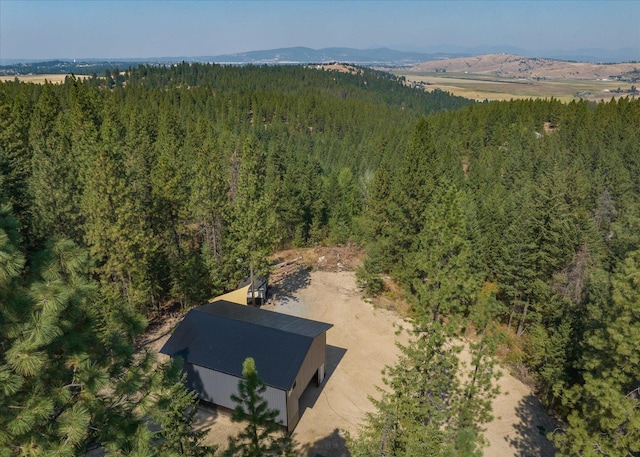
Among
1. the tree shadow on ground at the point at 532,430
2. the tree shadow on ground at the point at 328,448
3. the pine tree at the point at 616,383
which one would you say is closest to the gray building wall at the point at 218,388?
the tree shadow on ground at the point at 328,448

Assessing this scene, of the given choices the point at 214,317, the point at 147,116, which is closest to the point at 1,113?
the point at 147,116

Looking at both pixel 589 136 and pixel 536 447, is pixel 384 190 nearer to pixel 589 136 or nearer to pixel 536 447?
pixel 536 447

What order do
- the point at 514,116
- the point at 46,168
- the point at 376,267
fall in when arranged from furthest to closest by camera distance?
the point at 514,116
the point at 376,267
the point at 46,168

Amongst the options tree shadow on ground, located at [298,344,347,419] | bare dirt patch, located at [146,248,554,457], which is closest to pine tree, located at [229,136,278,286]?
bare dirt patch, located at [146,248,554,457]

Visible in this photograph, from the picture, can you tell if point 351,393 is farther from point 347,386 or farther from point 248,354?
point 248,354

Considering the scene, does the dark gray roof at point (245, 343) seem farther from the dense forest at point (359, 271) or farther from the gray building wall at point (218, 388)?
the dense forest at point (359, 271)

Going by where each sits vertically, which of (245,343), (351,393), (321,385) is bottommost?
(351,393)

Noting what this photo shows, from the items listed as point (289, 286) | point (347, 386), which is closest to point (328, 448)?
point (347, 386)

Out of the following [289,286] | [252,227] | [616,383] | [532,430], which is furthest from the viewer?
[289,286]
